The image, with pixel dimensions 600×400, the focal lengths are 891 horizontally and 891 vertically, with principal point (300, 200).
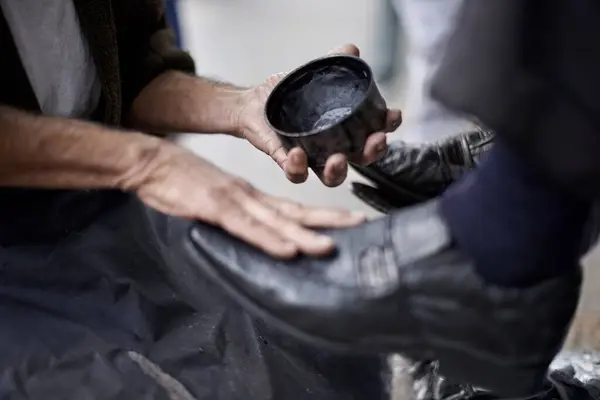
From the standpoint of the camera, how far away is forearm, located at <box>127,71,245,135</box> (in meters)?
0.98

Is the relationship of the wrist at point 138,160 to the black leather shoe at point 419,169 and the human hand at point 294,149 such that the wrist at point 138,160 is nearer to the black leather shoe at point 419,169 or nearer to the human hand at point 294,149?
the human hand at point 294,149

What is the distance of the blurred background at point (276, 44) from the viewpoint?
1604 mm

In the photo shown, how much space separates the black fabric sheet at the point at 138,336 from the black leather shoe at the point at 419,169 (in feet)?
0.97

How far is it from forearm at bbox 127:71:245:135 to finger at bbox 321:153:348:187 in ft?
0.64

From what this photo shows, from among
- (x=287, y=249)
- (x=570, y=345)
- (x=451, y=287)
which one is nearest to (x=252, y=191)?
(x=287, y=249)

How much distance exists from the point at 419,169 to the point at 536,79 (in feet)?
1.82

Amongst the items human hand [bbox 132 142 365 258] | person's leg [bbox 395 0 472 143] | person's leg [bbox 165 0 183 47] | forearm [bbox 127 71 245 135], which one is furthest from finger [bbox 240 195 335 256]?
person's leg [bbox 165 0 183 47]

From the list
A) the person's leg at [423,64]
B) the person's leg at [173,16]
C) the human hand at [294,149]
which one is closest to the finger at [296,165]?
the human hand at [294,149]

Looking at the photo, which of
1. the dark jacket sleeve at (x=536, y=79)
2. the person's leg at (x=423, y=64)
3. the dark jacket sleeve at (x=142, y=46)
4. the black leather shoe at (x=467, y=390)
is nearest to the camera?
the dark jacket sleeve at (x=536, y=79)

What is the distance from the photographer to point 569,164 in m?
0.52

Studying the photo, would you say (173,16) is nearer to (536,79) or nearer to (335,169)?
(335,169)

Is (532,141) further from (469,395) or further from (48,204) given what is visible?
(48,204)

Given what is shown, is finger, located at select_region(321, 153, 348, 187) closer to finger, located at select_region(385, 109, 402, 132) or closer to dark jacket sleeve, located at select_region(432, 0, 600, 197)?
finger, located at select_region(385, 109, 402, 132)

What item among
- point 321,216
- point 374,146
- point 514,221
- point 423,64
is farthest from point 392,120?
point 423,64
